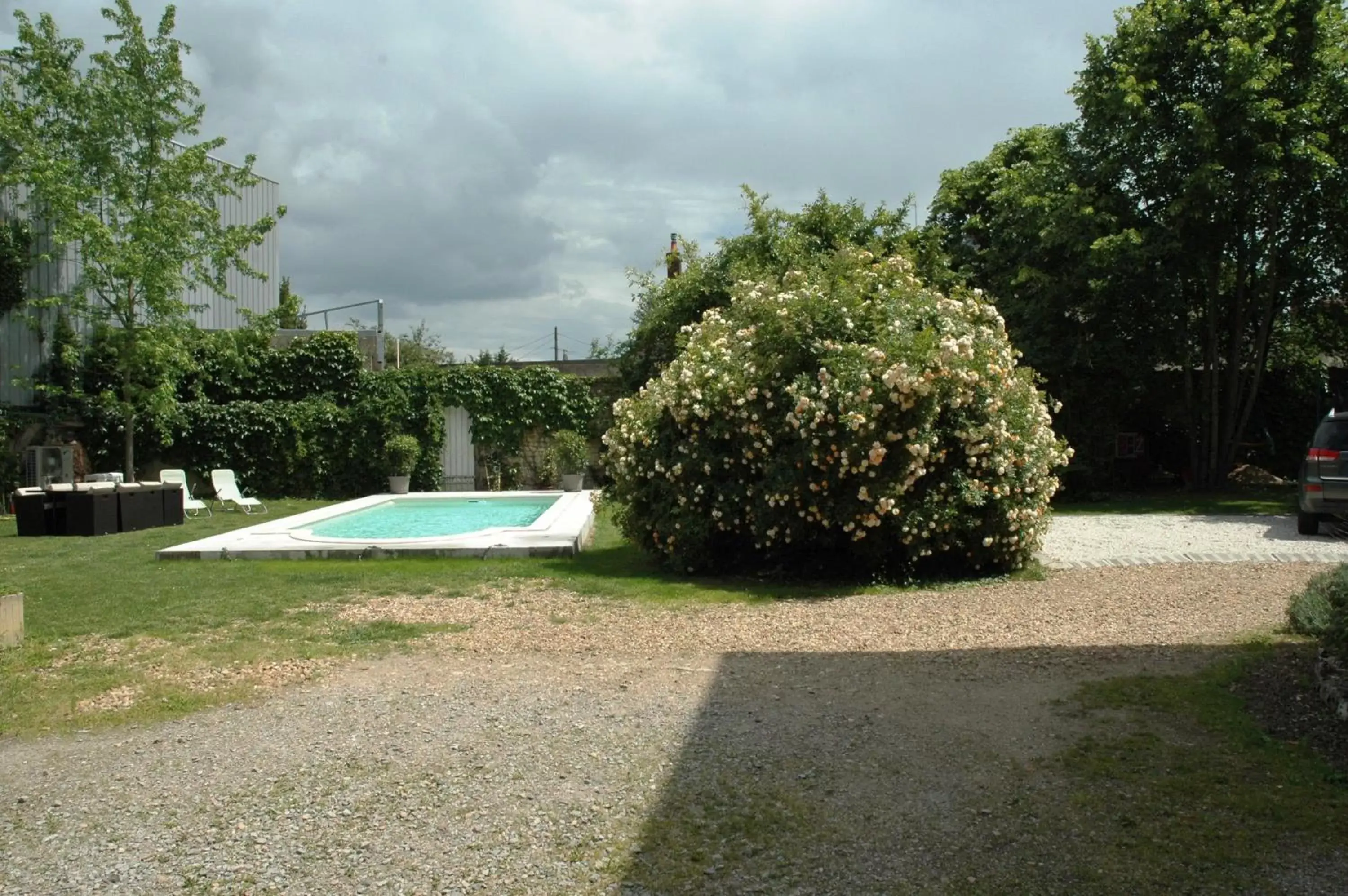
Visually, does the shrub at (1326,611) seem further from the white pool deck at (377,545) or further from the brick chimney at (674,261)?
the brick chimney at (674,261)

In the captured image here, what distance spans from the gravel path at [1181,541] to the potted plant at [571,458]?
10226 mm

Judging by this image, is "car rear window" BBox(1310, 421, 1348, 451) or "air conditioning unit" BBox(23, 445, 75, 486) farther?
"air conditioning unit" BBox(23, 445, 75, 486)

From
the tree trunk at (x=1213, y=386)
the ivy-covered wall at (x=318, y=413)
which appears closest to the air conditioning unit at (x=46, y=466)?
the ivy-covered wall at (x=318, y=413)

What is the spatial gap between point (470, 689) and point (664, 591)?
12.0 feet

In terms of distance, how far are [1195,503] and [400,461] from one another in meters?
14.9

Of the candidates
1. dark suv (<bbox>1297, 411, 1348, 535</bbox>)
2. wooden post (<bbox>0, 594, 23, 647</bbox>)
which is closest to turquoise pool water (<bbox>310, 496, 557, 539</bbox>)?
wooden post (<bbox>0, 594, 23, 647</bbox>)

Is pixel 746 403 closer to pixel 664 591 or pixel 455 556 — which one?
pixel 664 591

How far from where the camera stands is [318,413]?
21.3 meters

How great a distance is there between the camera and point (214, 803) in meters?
4.05

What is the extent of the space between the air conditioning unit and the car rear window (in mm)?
19420

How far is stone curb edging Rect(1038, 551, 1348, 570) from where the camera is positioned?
33.2ft

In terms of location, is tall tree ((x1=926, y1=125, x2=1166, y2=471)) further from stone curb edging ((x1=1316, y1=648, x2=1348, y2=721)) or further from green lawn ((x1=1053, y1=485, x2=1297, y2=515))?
stone curb edging ((x1=1316, y1=648, x2=1348, y2=721))

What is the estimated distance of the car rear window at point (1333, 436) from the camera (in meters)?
11.9

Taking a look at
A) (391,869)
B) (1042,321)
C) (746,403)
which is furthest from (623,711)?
(1042,321)
